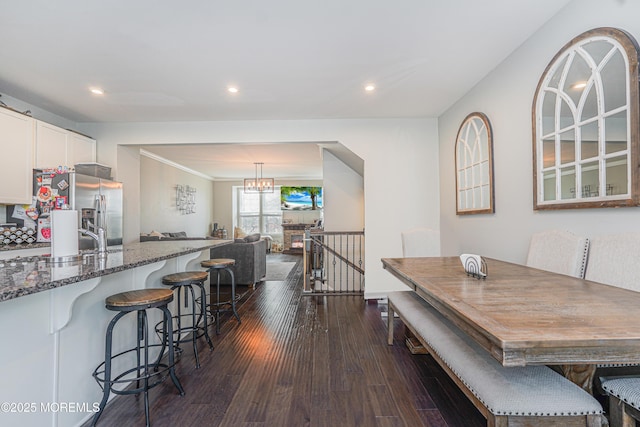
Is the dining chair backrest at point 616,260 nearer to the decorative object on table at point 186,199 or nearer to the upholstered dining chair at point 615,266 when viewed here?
the upholstered dining chair at point 615,266

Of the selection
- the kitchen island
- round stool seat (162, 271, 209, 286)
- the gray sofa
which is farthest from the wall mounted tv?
the kitchen island

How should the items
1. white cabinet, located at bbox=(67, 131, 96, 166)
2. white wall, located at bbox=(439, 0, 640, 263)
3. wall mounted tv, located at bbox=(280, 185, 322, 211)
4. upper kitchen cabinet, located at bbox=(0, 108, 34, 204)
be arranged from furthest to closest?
wall mounted tv, located at bbox=(280, 185, 322, 211) → white cabinet, located at bbox=(67, 131, 96, 166) → upper kitchen cabinet, located at bbox=(0, 108, 34, 204) → white wall, located at bbox=(439, 0, 640, 263)

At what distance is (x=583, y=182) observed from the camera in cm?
194

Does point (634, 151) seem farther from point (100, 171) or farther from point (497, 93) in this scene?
point (100, 171)

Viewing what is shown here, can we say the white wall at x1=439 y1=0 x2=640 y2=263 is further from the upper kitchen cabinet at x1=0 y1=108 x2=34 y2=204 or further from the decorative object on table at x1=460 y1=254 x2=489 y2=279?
the upper kitchen cabinet at x1=0 y1=108 x2=34 y2=204

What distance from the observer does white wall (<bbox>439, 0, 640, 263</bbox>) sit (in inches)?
69.9

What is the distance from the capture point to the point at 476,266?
1.95 meters

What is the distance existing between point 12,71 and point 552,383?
185 inches

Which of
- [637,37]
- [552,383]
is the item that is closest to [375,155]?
[637,37]

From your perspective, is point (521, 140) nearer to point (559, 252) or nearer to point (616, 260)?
point (559, 252)

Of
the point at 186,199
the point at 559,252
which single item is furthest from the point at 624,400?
the point at 186,199

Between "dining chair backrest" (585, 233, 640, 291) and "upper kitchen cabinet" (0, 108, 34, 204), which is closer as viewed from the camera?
"dining chair backrest" (585, 233, 640, 291)

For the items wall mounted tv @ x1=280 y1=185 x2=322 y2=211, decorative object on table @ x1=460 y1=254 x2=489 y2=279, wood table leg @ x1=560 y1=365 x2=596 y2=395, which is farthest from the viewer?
wall mounted tv @ x1=280 y1=185 x2=322 y2=211

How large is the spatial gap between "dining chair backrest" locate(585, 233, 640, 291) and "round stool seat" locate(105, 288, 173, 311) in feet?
8.47
